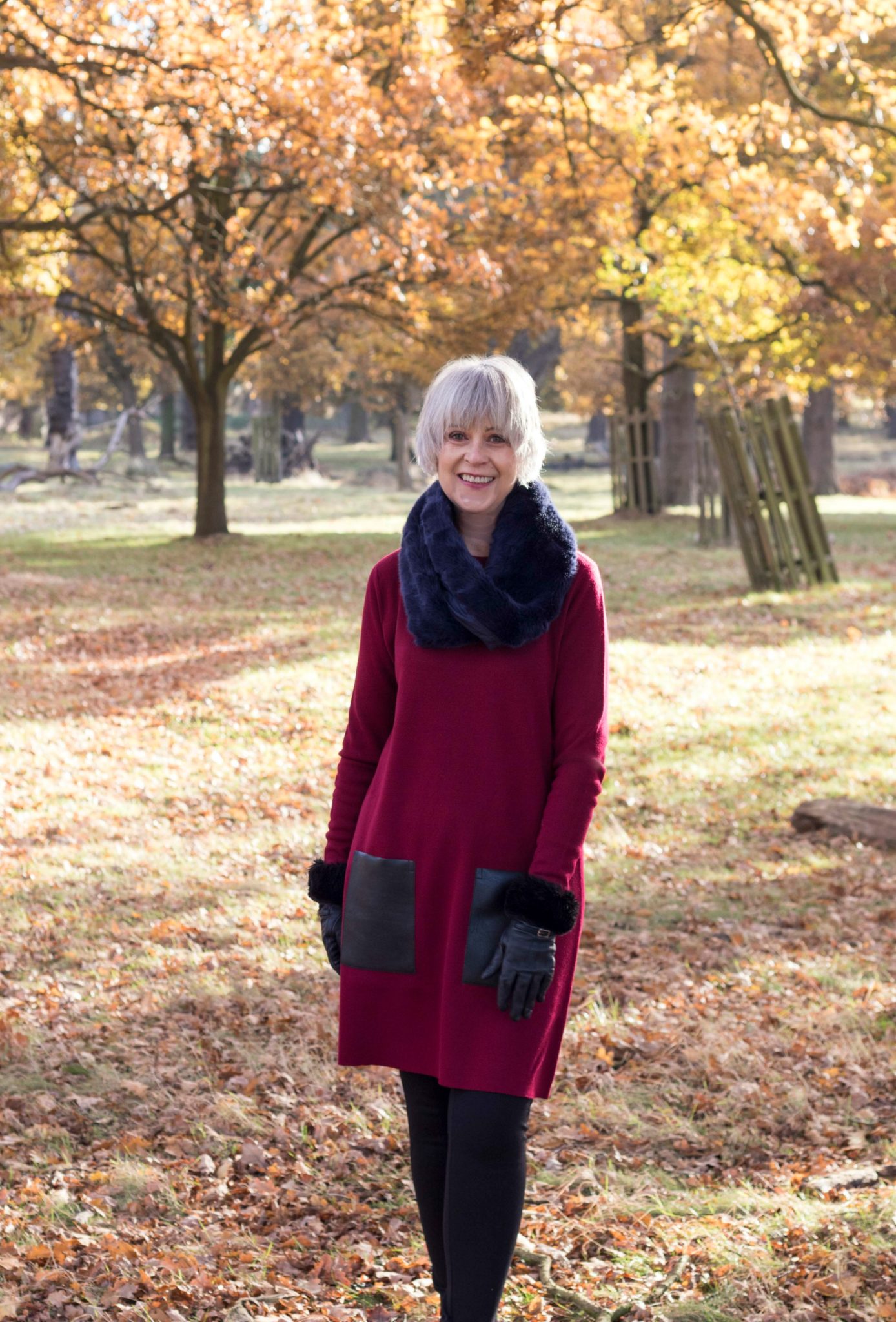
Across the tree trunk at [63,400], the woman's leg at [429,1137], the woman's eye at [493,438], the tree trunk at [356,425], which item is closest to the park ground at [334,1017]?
the woman's leg at [429,1137]

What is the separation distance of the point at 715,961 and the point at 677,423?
24.2 m

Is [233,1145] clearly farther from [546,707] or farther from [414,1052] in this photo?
[546,707]

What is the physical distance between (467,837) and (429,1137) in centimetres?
69

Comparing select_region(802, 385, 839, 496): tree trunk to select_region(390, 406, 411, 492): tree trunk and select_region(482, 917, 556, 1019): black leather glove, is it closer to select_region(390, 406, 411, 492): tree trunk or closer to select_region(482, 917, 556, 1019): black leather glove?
select_region(390, 406, 411, 492): tree trunk

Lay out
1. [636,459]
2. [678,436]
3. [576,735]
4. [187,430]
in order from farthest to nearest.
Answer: [187,430] → [678,436] → [636,459] → [576,735]

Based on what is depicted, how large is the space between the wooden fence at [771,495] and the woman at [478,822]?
12.6m

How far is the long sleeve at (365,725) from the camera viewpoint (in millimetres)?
3152

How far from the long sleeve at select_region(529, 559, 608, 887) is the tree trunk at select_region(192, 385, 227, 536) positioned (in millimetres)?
19806

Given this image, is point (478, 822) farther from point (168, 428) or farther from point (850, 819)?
point (168, 428)

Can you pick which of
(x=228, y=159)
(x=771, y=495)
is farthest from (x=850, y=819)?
(x=228, y=159)

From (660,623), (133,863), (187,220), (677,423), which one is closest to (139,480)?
(677,423)

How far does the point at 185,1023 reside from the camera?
5.52m

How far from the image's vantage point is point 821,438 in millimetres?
35562

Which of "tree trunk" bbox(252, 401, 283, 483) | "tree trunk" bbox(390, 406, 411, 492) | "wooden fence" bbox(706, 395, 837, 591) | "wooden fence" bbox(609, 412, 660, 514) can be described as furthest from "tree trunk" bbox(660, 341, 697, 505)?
"tree trunk" bbox(252, 401, 283, 483)
